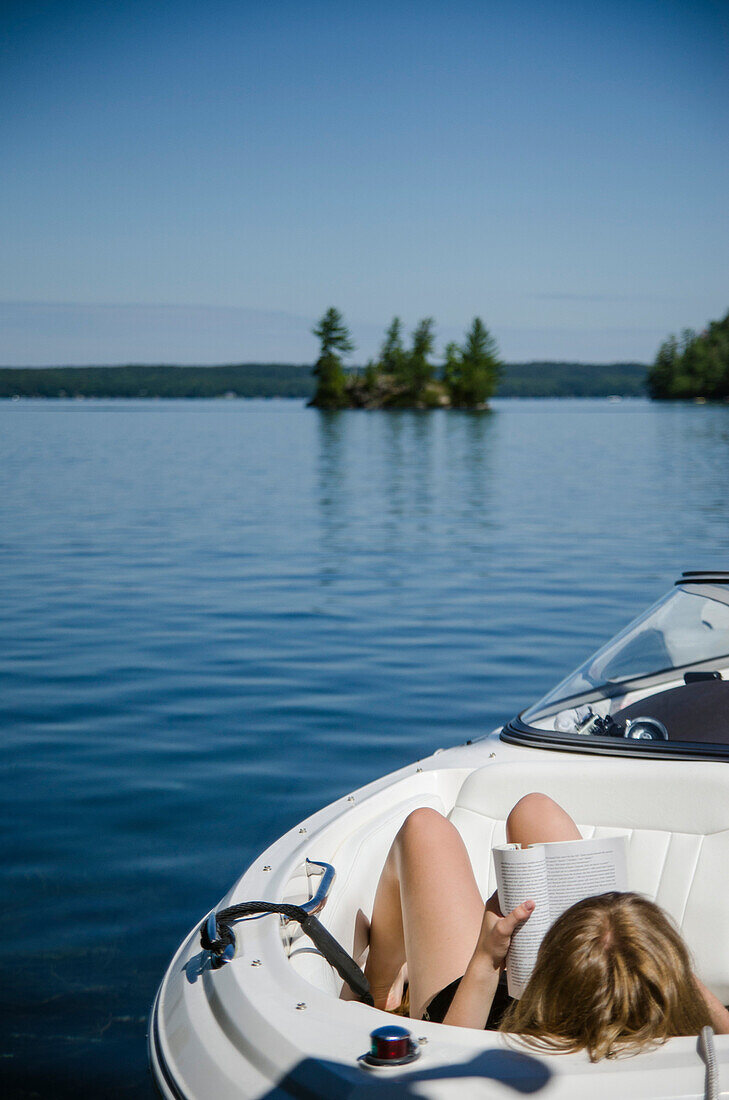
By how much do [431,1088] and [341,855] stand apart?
1.20m

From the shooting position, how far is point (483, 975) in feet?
6.62

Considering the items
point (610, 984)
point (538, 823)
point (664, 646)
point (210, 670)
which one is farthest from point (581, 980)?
point (210, 670)

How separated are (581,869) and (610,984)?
274mm

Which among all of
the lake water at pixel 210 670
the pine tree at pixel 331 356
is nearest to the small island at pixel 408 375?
the pine tree at pixel 331 356

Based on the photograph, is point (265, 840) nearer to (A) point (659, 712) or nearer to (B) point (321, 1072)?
(A) point (659, 712)

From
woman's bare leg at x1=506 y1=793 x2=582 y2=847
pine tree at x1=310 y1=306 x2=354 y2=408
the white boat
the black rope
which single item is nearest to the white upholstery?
the white boat

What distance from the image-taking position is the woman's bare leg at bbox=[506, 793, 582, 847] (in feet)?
8.06

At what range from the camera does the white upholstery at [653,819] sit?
9.26ft

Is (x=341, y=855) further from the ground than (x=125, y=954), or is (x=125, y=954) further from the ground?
(x=341, y=855)

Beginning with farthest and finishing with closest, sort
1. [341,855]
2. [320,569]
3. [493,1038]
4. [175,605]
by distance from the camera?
[320,569] → [175,605] → [341,855] → [493,1038]

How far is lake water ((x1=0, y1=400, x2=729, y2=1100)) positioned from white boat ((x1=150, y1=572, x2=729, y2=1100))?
1.10 meters

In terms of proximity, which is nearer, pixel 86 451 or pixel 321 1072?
pixel 321 1072

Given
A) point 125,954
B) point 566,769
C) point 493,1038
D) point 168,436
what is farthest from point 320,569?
point 168,436

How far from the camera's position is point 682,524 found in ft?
60.2
